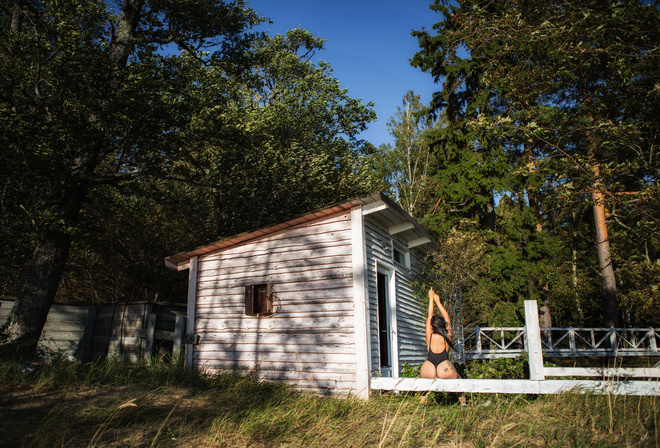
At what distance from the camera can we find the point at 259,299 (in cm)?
826

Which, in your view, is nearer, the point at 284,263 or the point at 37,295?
the point at 284,263

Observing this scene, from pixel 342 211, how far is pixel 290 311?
6.92ft

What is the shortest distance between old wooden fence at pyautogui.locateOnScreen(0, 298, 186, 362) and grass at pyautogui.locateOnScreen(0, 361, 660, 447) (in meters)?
2.72

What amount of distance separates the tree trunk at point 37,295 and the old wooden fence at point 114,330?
60 cm

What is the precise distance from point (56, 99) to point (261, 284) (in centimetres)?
595

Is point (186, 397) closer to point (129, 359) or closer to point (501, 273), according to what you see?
point (129, 359)

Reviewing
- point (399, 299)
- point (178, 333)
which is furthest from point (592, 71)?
point (178, 333)

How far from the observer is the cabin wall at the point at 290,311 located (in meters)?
7.20

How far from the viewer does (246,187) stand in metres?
15.5

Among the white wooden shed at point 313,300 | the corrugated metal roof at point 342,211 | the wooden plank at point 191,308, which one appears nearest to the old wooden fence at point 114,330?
the wooden plank at point 191,308

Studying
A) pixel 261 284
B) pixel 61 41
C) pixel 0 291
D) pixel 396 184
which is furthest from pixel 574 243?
pixel 0 291

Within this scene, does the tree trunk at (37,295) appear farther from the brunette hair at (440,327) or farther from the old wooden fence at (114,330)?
the brunette hair at (440,327)

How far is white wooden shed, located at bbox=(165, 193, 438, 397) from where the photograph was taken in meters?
7.14

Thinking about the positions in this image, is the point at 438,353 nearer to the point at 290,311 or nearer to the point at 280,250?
the point at 290,311
